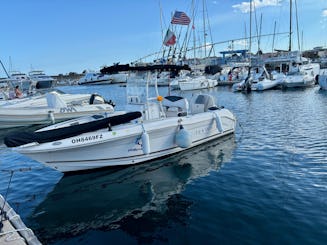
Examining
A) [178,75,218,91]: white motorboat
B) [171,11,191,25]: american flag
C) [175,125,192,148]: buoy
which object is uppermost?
[171,11,191,25]: american flag

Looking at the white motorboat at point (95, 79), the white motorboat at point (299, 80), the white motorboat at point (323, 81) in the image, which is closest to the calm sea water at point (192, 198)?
the white motorboat at point (323, 81)

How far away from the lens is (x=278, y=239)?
18.1 feet

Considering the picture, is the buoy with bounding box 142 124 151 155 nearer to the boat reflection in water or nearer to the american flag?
the boat reflection in water

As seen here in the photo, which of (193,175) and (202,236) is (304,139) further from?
(202,236)

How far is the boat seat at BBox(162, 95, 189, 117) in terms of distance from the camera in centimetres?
1220

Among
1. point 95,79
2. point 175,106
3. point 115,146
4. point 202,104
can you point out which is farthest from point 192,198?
point 95,79

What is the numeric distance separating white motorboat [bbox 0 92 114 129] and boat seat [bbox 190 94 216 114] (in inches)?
392

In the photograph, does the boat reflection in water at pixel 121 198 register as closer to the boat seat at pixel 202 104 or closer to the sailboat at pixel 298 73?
the boat seat at pixel 202 104

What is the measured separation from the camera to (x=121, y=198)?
771 cm

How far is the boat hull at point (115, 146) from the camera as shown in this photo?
27.7 ft

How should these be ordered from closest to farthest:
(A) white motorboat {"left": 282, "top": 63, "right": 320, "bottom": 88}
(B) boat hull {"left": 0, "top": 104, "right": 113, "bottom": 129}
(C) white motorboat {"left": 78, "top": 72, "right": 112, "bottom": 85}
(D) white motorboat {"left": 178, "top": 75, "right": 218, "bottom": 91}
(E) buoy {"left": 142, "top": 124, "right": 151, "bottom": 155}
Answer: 1. (E) buoy {"left": 142, "top": 124, "right": 151, "bottom": 155}
2. (B) boat hull {"left": 0, "top": 104, "right": 113, "bottom": 129}
3. (A) white motorboat {"left": 282, "top": 63, "right": 320, "bottom": 88}
4. (D) white motorboat {"left": 178, "top": 75, "right": 218, "bottom": 91}
5. (C) white motorboat {"left": 78, "top": 72, "right": 112, "bottom": 85}

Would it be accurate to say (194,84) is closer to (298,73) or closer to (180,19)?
(298,73)

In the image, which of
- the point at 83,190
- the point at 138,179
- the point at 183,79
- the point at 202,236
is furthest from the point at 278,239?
the point at 183,79

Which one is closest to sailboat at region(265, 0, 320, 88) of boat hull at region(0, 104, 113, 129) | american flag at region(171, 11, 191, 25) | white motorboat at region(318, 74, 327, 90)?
white motorboat at region(318, 74, 327, 90)
